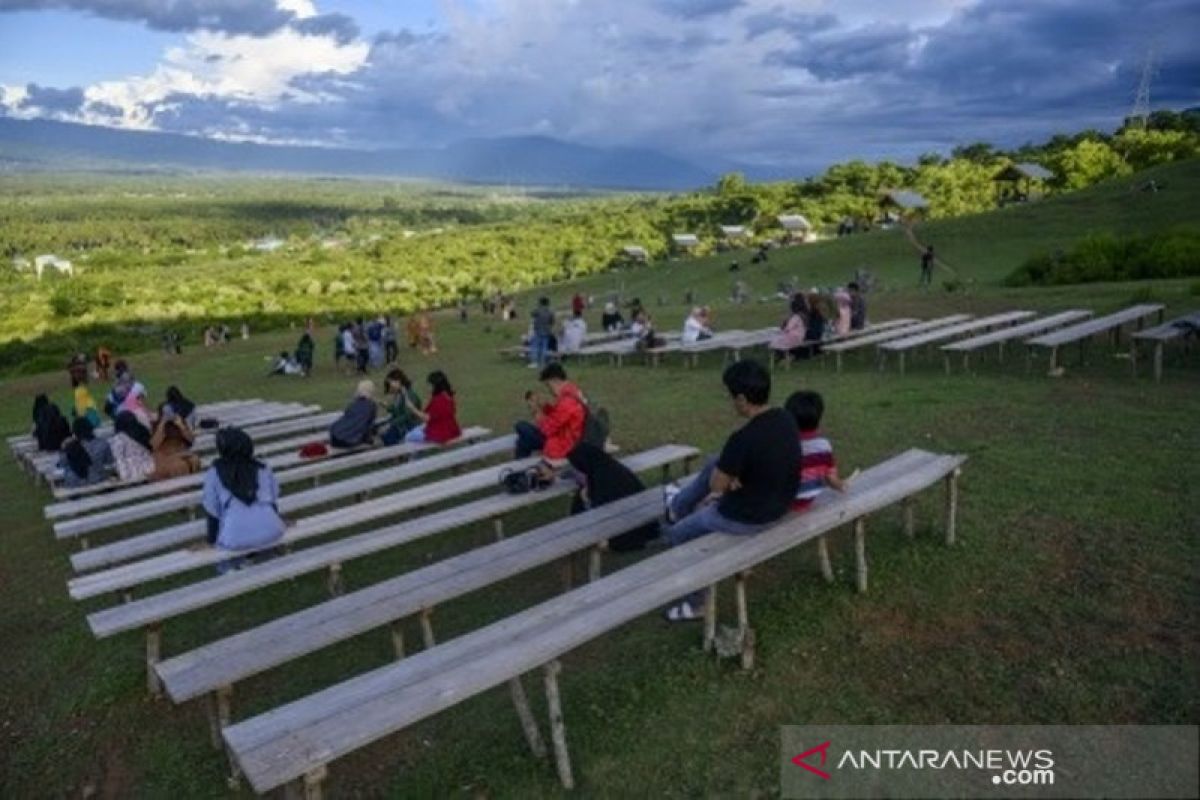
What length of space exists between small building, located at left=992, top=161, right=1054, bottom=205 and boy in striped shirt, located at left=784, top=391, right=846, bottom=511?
52.5 meters

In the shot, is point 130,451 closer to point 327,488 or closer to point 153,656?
point 327,488

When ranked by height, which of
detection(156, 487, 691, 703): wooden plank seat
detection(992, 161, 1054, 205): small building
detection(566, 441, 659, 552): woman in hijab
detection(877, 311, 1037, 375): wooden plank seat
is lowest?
detection(156, 487, 691, 703): wooden plank seat

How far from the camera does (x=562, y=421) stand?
7.61 m

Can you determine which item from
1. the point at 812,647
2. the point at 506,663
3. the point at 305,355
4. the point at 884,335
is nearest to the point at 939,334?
the point at 884,335

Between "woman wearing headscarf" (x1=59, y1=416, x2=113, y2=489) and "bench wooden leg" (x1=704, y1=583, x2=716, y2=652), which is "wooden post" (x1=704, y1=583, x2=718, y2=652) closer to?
"bench wooden leg" (x1=704, y1=583, x2=716, y2=652)

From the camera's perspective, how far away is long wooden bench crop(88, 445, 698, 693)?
545 centimetres

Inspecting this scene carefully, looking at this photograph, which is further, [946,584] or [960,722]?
[946,584]

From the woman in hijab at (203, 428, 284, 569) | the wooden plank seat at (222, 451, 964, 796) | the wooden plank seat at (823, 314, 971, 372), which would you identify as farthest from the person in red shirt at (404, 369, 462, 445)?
the wooden plank seat at (823, 314, 971, 372)

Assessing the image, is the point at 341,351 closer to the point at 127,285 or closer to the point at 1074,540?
the point at 1074,540

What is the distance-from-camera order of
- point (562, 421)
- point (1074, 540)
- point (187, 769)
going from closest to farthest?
1. point (187, 769)
2. point (1074, 540)
3. point (562, 421)

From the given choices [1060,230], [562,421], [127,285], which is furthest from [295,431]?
[127,285]

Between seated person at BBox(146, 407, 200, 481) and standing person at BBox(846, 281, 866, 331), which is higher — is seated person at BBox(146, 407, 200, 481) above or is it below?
below

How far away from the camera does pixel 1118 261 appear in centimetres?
2209

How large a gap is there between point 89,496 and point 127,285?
243 feet
